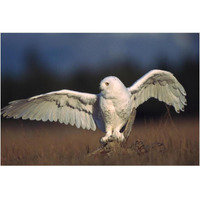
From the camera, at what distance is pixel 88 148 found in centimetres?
439

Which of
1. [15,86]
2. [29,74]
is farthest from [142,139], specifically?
[29,74]

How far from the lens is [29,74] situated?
10.1 m

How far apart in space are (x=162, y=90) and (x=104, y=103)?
0.91 meters

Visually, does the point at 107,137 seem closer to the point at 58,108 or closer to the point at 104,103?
the point at 104,103

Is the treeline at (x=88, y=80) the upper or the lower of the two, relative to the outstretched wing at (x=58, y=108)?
upper

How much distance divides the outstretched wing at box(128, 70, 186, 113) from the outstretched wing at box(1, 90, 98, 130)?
57cm

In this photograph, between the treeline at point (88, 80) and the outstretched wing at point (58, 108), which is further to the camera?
the treeline at point (88, 80)

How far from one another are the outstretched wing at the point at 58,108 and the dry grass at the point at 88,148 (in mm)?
224

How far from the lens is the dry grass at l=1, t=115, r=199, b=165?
400cm

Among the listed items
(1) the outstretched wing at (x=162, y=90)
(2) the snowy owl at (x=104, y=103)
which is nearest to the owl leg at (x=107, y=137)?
(2) the snowy owl at (x=104, y=103)

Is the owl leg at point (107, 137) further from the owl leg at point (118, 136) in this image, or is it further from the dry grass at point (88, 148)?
the dry grass at point (88, 148)

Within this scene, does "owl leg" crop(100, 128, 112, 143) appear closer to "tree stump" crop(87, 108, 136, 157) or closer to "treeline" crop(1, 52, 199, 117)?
"tree stump" crop(87, 108, 136, 157)

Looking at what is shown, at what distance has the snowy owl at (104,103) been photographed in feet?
13.6

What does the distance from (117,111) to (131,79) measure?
5.90 meters
